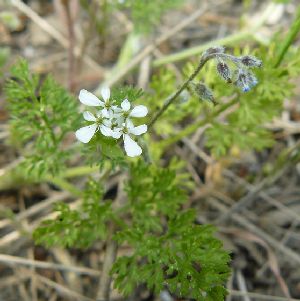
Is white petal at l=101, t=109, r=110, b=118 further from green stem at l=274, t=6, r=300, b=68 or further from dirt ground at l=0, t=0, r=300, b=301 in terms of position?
dirt ground at l=0, t=0, r=300, b=301

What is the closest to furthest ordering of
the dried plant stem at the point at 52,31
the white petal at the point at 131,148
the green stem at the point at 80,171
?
the white petal at the point at 131,148
the green stem at the point at 80,171
the dried plant stem at the point at 52,31

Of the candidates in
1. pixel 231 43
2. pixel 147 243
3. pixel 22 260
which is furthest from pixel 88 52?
pixel 147 243

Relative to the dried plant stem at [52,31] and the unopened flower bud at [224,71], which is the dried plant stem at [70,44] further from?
the unopened flower bud at [224,71]

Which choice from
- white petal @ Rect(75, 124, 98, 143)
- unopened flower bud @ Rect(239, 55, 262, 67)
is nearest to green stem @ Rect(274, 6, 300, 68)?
unopened flower bud @ Rect(239, 55, 262, 67)

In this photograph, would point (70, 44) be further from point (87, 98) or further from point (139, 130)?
point (139, 130)

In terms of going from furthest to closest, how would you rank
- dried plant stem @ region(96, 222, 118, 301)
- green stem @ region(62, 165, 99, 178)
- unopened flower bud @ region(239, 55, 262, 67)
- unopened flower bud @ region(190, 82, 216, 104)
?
green stem @ region(62, 165, 99, 178) < dried plant stem @ region(96, 222, 118, 301) < unopened flower bud @ region(190, 82, 216, 104) < unopened flower bud @ region(239, 55, 262, 67)

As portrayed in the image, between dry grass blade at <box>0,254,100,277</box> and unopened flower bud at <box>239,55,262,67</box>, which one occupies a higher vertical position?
unopened flower bud at <box>239,55,262,67</box>

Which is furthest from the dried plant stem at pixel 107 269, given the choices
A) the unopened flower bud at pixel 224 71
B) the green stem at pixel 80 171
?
the unopened flower bud at pixel 224 71

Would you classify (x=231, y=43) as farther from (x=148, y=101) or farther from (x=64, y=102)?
(x=64, y=102)
